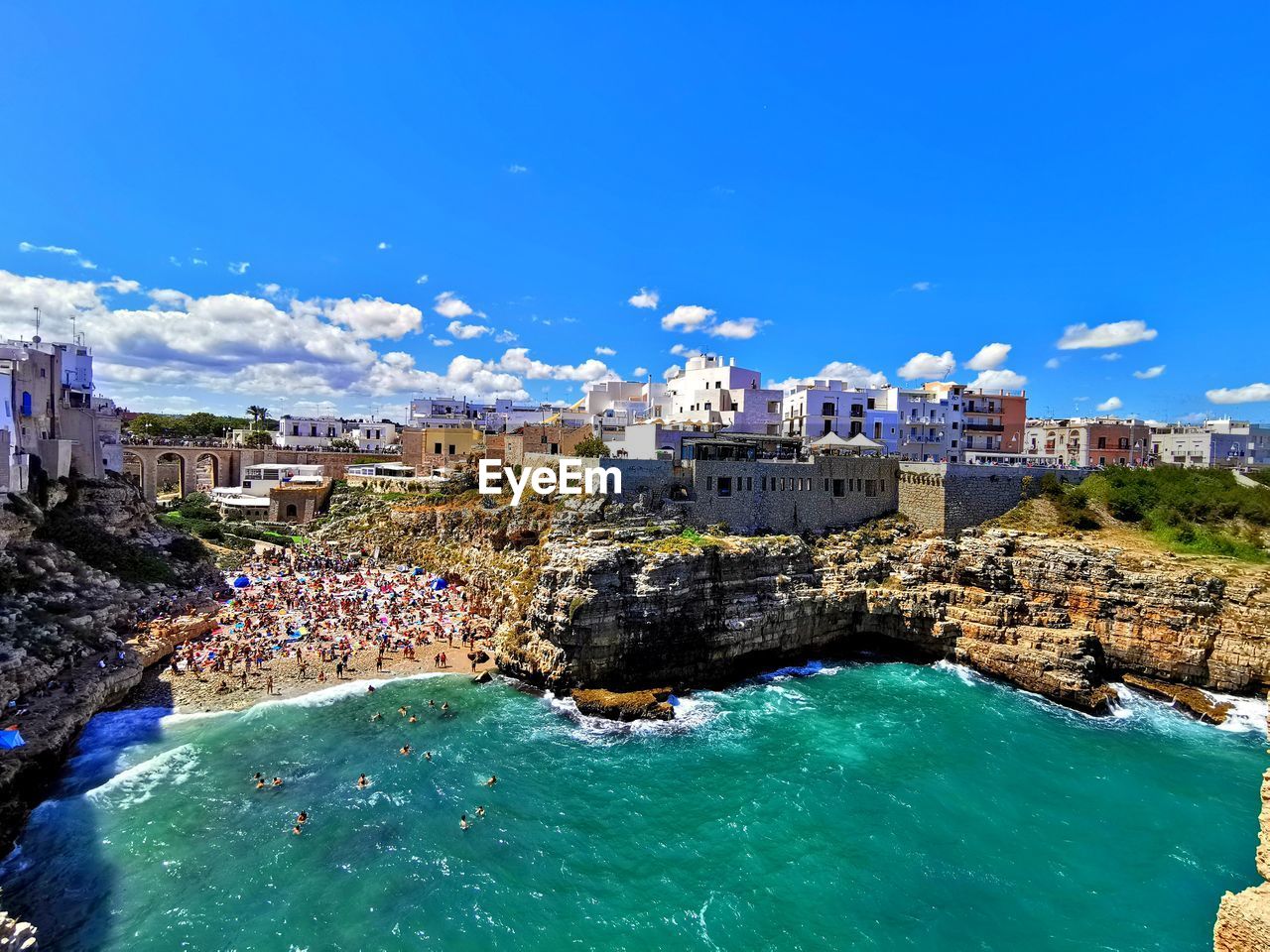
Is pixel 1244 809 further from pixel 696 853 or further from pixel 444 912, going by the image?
pixel 444 912

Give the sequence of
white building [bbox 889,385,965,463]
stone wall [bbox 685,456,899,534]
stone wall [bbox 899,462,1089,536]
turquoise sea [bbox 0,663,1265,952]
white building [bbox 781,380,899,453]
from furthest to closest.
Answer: white building [bbox 889,385,965,463] → white building [bbox 781,380,899,453] → stone wall [bbox 899,462,1089,536] → stone wall [bbox 685,456,899,534] → turquoise sea [bbox 0,663,1265,952]

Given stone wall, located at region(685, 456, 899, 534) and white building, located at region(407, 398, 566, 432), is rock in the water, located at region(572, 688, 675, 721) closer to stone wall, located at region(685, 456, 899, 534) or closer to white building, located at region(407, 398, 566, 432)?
stone wall, located at region(685, 456, 899, 534)

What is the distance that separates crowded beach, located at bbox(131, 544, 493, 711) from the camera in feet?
92.6

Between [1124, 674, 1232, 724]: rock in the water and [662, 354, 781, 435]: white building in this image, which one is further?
[662, 354, 781, 435]: white building

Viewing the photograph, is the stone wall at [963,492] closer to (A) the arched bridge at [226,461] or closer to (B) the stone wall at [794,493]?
(B) the stone wall at [794,493]

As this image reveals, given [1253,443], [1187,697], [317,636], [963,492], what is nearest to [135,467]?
[317,636]

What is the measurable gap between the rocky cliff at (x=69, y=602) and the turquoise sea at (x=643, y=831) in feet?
4.62

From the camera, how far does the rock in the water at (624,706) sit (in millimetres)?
26031

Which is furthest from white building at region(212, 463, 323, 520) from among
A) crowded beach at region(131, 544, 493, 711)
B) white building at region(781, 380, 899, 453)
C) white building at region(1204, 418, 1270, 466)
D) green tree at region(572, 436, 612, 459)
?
white building at region(1204, 418, 1270, 466)

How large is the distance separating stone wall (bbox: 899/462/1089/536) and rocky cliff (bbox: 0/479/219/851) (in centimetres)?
4442

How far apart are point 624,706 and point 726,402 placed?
3542 centimetres

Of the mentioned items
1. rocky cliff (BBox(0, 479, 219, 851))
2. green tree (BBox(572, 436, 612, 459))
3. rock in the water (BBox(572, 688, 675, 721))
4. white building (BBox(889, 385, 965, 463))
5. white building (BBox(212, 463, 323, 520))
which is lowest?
rock in the water (BBox(572, 688, 675, 721))

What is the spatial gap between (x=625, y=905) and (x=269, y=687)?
1997cm

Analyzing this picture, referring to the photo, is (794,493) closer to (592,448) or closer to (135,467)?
(592,448)
